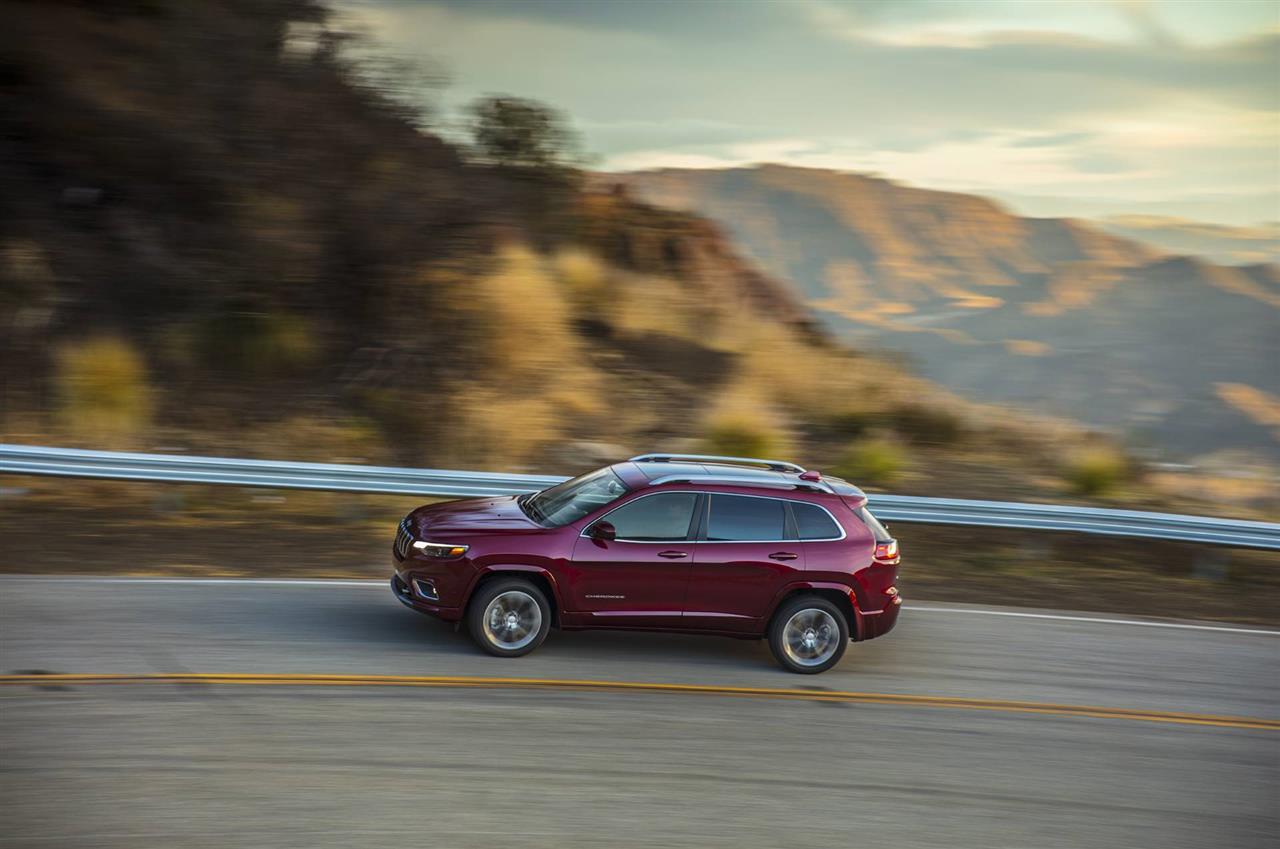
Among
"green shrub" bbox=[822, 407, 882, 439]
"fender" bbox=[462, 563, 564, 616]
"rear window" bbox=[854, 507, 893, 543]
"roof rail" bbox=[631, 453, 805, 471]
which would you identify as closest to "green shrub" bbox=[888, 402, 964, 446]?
"green shrub" bbox=[822, 407, 882, 439]

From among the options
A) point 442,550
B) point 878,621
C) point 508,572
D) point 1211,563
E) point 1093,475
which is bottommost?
point 878,621

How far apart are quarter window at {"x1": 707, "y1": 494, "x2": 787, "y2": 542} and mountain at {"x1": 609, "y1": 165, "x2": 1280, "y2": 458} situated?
19035mm

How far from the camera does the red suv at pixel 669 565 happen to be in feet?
28.6

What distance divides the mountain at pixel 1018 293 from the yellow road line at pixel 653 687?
63.6ft

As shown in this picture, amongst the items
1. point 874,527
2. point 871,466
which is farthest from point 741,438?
point 874,527

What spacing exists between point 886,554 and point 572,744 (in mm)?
3180

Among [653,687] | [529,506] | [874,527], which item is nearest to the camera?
[653,687]

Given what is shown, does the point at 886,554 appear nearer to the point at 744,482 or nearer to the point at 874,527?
the point at 874,527

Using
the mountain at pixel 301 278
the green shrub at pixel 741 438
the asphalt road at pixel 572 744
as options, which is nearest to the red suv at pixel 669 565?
the asphalt road at pixel 572 744

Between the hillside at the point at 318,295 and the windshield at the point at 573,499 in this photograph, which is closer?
the windshield at the point at 573,499

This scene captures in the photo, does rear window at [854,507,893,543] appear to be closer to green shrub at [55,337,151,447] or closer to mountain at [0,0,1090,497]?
mountain at [0,0,1090,497]

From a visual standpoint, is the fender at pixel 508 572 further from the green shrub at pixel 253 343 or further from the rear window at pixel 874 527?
the green shrub at pixel 253 343

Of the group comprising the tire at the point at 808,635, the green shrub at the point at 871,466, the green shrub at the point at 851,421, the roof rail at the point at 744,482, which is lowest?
the tire at the point at 808,635

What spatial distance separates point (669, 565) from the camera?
885 centimetres
